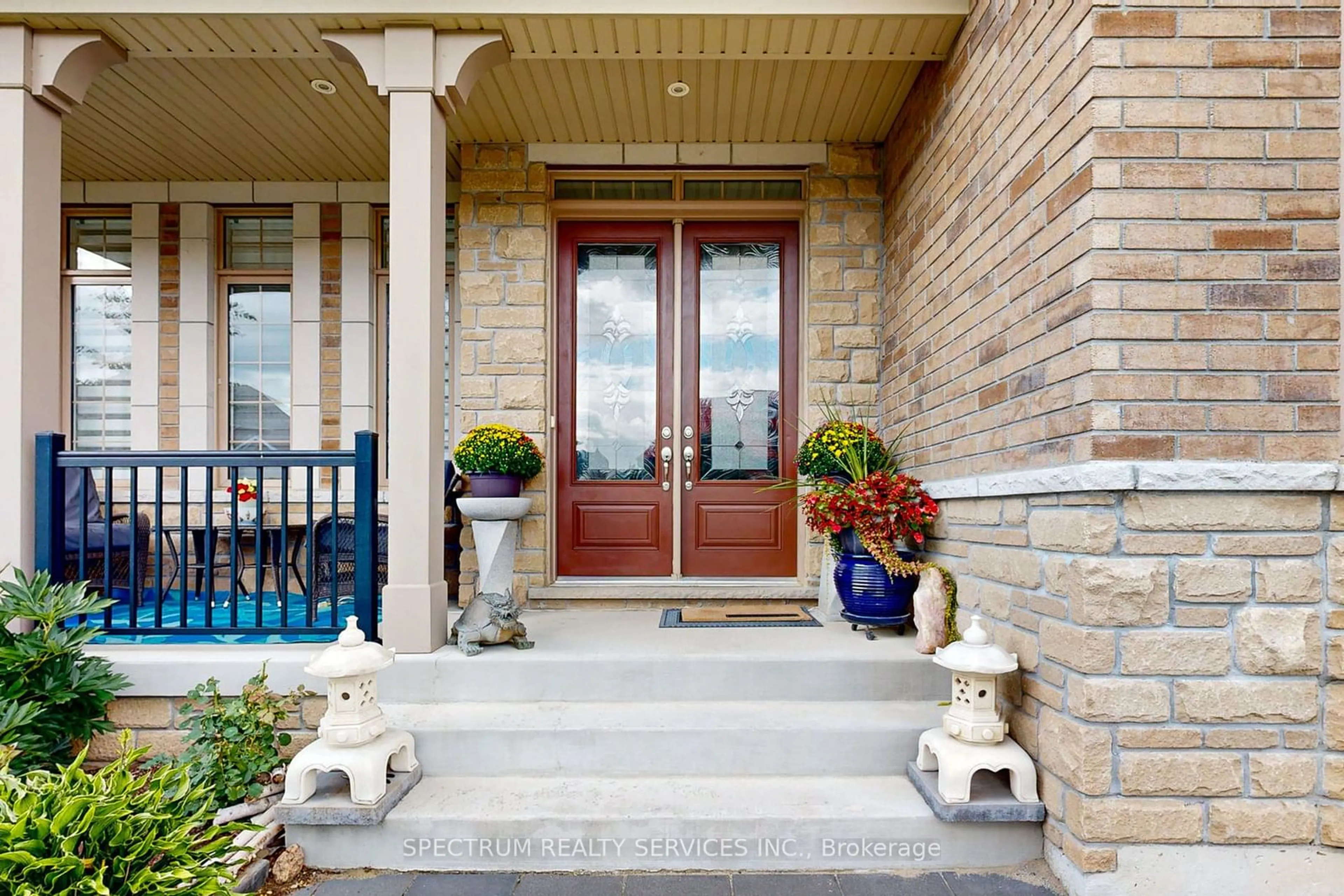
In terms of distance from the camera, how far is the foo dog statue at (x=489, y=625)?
9.58 feet

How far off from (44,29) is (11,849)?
10.8ft

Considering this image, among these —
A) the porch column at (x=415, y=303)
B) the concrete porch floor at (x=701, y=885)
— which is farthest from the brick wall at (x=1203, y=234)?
the porch column at (x=415, y=303)

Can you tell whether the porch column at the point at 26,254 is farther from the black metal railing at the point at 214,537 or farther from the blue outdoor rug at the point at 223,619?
the blue outdoor rug at the point at 223,619

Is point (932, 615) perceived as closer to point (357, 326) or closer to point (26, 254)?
point (357, 326)

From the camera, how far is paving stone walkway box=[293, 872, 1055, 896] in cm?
214

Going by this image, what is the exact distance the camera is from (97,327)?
15.9 feet

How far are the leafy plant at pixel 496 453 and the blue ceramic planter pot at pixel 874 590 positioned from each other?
1.66m

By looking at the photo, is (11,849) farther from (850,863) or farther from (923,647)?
(923,647)

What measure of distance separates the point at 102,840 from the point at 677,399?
320cm

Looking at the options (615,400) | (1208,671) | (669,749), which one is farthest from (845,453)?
(1208,671)

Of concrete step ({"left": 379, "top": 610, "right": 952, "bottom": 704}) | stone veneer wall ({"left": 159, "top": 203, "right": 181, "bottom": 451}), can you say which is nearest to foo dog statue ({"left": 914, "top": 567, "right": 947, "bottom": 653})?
concrete step ({"left": 379, "top": 610, "right": 952, "bottom": 704})

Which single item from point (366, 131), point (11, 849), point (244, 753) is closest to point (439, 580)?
point (244, 753)

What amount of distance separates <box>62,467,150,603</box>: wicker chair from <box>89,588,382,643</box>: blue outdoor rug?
0.13 metres

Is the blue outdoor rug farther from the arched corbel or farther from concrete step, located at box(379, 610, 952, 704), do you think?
the arched corbel
